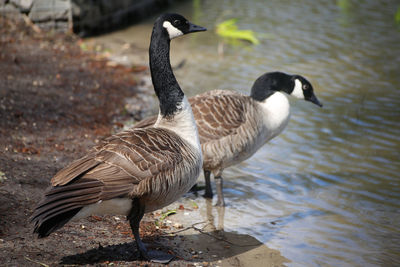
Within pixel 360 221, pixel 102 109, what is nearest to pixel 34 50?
pixel 102 109

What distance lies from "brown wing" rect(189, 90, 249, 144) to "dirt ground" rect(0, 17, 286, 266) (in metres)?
1.00

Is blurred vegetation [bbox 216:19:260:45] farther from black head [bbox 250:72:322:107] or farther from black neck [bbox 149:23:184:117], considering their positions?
black neck [bbox 149:23:184:117]

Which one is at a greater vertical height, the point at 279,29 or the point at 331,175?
the point at 279,29

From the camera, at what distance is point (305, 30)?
13938 millimetres

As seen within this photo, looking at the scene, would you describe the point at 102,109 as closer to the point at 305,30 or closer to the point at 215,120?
the point at 215,120

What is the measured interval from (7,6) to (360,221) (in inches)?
367

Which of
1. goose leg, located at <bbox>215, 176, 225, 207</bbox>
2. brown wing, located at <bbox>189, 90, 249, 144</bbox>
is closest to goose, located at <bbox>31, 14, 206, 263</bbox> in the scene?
brown wing, located at <bbox>189, 90, 249, 144</bbox>

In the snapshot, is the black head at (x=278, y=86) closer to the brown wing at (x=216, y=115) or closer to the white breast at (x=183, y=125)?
the brown wing at (x=216, y=115)

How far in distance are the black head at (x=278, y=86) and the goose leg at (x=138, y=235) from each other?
2.93 metres

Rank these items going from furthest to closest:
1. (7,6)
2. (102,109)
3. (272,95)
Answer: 1. (7,6)
2. (102,109)
3. (272,95)

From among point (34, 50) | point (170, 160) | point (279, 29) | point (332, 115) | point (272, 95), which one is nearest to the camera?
point (170, 160)

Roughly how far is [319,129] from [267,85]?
7.61ft

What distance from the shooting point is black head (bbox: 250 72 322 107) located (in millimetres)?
6711

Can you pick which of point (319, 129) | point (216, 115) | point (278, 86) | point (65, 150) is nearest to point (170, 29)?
point (216, 115)
